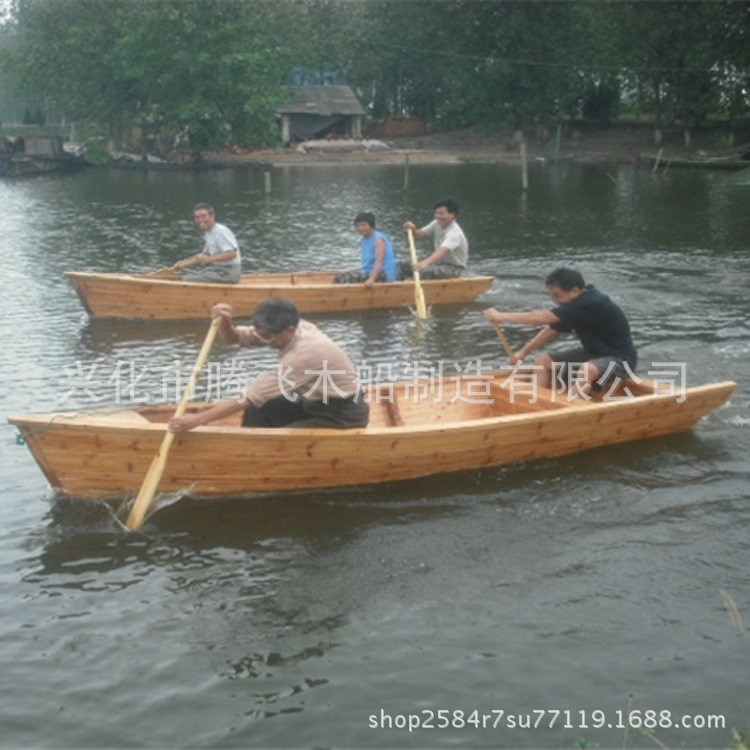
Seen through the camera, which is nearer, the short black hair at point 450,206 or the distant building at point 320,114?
the short black hair at point 450,206

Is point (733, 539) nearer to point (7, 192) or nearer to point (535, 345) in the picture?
point (535, 345)

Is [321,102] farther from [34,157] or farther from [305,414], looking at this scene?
[305,414]

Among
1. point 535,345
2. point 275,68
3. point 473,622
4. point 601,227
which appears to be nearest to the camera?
point 473,622

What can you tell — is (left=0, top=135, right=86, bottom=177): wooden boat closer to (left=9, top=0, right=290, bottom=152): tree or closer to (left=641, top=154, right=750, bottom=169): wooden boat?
(left=9, top=0, right=290, bottom=152): tree

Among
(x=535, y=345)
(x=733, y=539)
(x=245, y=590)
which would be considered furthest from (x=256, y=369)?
(x=733, y=539)

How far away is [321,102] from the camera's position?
54094 mm

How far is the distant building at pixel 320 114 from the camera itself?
176 feet

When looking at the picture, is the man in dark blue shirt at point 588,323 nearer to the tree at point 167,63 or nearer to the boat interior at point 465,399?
the boat interior at point 465,399

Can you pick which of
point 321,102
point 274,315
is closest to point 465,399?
point 274,315

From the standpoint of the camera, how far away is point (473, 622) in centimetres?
643

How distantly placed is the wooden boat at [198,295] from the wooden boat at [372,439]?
5.26 metres

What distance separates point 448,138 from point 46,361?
44.6 meters

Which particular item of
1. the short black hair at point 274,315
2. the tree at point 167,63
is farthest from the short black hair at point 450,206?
the tree at point 167,63

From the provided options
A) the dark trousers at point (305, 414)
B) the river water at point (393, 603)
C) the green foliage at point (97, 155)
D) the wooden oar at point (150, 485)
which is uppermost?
the green foliage at point (97, 155)
